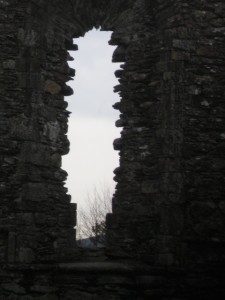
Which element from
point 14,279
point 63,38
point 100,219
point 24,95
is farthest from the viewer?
point 100,219

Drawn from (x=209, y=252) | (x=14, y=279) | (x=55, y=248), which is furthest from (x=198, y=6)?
(x=14, y=279)

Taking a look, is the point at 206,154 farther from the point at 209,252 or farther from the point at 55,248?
the point at 55,248

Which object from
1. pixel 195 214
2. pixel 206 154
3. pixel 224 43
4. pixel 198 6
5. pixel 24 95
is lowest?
pixel 195 214

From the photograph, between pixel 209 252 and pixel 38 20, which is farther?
pixel 38 20

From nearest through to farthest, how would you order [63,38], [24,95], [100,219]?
[24,95]
[63,38]
[100,219]

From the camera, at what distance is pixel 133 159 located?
720 centimetres

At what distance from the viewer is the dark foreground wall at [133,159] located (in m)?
6.71

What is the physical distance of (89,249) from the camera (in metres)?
7.22

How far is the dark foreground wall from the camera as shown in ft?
22.0

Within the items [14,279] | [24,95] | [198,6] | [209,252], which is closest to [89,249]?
[14,279]

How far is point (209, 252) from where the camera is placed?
680 centimetres

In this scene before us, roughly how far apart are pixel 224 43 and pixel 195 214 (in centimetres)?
221

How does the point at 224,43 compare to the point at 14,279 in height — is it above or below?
above

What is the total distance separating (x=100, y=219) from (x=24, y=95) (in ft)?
69.7
